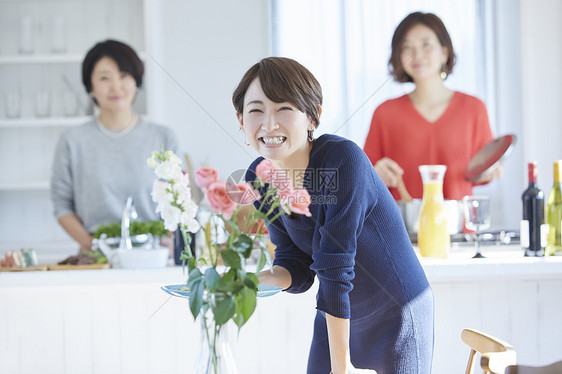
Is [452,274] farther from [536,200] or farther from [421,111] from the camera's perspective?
[421,111]

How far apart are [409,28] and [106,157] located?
148cm

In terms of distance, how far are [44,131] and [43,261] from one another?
86cm

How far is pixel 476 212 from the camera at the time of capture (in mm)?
1841

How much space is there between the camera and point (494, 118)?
3553 mm

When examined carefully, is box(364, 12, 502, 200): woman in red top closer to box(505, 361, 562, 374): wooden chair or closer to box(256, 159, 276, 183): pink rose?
box(505, 361, 562, 374): wooden chair

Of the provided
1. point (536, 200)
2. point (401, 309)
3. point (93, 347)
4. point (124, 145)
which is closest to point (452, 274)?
point (536, 200)

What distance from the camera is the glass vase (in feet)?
2.78

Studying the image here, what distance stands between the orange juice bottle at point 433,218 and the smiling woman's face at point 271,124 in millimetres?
835

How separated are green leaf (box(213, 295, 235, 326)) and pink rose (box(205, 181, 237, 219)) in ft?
0.35

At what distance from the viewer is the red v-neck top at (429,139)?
271 centimetres

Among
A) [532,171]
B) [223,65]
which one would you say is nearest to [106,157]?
[223,65]

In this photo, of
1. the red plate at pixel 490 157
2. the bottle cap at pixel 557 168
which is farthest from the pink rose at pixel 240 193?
the red plate at pixel 490 157

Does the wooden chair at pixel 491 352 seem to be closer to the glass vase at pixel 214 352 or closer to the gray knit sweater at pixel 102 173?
the glass vase at pixel 214 352

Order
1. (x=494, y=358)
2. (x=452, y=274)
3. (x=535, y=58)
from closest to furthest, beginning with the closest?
(x=494, y=358)
(x=452, y=274)
(x=535, y=58)
